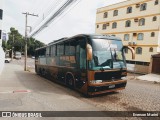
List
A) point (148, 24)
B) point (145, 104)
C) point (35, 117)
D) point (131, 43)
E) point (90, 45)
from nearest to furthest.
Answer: point (35, 117) < point (145, 104) < point (90, 45) < point (148, 24) < point (131, 43)

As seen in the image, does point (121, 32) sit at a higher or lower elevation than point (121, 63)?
higher

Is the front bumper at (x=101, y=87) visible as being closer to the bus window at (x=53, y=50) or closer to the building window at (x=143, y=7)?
the bus window at (x=53, y=50)

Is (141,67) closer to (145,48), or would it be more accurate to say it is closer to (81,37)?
(145,48)

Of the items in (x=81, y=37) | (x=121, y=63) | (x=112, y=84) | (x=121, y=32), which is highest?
(x=121, y=32)

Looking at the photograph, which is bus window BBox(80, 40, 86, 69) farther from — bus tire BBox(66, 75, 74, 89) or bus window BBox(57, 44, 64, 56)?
bus window BBox(57, 44, 64, 56)

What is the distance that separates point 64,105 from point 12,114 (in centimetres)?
226

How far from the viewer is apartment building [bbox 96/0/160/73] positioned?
3231 centimetres

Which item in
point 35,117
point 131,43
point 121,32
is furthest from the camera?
point 121,32

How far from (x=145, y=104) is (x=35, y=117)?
523 cm

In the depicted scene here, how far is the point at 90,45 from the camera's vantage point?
363 inches

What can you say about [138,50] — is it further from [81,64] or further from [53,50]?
[81,64]

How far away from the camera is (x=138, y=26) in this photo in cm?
3519

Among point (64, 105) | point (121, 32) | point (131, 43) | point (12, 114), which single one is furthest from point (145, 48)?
point (12, 114)

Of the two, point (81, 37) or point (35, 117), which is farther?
point (81, 37)
